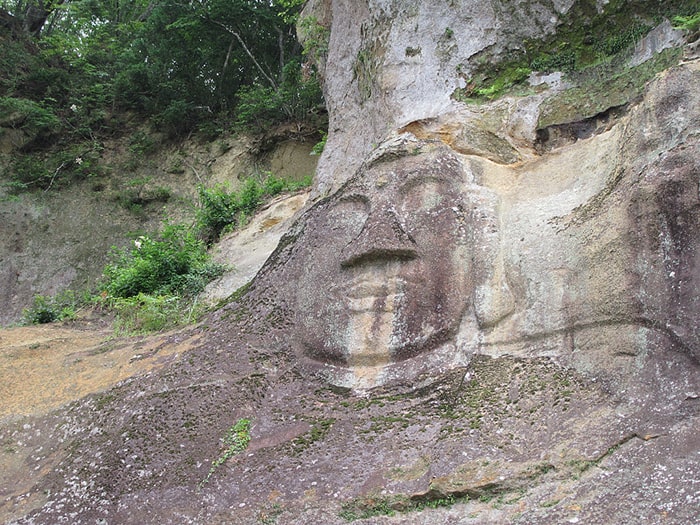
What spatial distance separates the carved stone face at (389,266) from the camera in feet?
16.9

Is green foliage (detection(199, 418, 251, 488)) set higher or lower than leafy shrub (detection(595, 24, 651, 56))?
lower

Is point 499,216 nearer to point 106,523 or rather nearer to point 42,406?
point 106,523

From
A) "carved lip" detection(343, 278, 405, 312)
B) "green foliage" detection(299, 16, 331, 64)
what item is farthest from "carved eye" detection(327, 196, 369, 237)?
→ "green foliage" detection(299, 16, 331, 64)

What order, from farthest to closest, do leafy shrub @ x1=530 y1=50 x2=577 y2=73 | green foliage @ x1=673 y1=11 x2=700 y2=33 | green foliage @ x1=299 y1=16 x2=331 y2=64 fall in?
green foliage @ x1=299 y1=16 x2=331 y2=64
leafy shrub @ x1=530 y1=50 x2=577 y2=73
green foliage @ x1=673 y1=11 x2=700 y2=33

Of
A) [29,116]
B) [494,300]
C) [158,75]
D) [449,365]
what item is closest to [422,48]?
[494,300]

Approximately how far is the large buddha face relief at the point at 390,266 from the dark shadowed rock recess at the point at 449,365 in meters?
0.02

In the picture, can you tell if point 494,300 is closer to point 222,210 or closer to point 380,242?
point 380,242

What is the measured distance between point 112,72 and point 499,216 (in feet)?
39.5

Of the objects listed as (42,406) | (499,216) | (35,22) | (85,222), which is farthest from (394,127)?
(35,22)

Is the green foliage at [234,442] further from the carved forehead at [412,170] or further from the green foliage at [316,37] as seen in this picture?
the green foliage at [316,37]

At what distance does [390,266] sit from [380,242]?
0.18m

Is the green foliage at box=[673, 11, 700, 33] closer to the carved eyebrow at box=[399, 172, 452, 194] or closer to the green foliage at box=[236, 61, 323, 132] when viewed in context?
the carved eyebrow at box=[399, 172, 452, 194]

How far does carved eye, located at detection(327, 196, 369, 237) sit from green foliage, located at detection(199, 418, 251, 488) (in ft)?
5.31

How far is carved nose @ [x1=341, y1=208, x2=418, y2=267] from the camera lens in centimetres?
543
